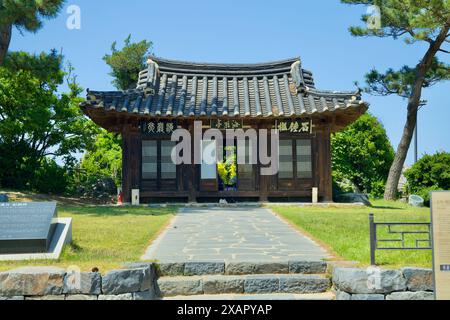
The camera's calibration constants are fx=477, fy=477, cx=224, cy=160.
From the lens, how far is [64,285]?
602 centimetres

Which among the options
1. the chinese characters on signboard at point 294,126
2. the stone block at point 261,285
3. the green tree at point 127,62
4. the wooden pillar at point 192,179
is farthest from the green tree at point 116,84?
the stone block at point 261,285

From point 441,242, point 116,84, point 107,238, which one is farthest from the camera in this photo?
point 116,84

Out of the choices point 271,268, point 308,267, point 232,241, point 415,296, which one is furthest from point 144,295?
point 415,296

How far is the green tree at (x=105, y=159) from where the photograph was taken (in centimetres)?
2673

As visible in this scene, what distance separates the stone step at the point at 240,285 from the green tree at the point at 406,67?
14321 millimetres

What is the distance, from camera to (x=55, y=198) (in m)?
19.5

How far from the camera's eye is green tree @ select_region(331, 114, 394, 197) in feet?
85.9

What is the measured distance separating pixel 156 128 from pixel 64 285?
40.5ft

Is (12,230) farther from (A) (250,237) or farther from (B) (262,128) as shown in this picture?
(B) (262,128)

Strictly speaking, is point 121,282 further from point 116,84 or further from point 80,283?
point 116,84

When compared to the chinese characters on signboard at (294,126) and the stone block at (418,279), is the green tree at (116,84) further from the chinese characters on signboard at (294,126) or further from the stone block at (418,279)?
the stone block at (418,279)

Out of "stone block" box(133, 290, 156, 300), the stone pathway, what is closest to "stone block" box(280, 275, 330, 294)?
the stone pathway

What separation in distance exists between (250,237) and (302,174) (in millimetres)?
9014

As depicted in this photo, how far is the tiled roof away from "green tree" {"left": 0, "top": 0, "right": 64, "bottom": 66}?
115 inches
